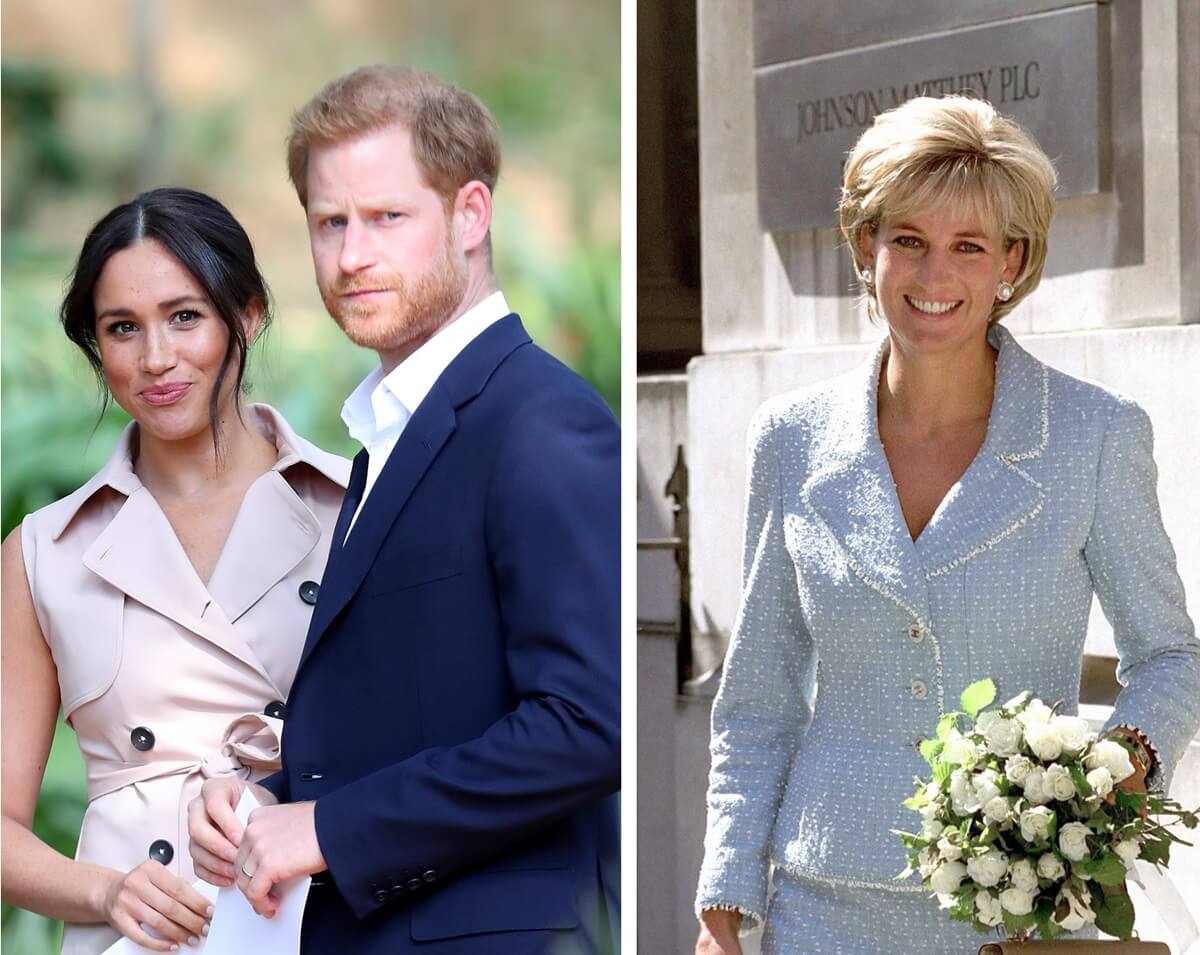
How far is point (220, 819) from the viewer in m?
3.37

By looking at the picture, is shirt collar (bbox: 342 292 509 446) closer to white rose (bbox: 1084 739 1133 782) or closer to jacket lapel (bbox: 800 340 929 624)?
jacket lapel (bbox: 800 340 929 624)

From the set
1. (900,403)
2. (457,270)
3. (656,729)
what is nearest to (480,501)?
(457,270)

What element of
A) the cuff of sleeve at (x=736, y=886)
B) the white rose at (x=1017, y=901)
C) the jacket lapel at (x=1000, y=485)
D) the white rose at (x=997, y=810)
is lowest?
the cuff of sleeve at (x=736, y=886)

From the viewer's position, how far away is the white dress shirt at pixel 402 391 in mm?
3477

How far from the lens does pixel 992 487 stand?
3.10 m

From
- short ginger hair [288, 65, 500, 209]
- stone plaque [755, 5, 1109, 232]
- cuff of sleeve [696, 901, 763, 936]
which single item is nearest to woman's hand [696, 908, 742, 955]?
cuff of sleeve [696, 901, 763, 936]

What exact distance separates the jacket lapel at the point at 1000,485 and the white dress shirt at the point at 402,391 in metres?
0.96

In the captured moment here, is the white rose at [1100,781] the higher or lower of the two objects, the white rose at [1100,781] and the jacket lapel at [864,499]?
the lower

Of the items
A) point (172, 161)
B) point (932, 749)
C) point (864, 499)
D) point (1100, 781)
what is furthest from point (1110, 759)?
point (172, 161)

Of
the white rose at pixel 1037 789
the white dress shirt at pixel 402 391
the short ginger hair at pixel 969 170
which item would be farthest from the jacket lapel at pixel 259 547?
the white rose at pixel 1037 789

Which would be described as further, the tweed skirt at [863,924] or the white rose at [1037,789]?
the tweed skirt at [863,924]

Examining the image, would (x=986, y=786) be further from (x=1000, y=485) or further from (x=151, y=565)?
(x=151, y=565)

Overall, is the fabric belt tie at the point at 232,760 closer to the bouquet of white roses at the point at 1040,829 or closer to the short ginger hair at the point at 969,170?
the bouquet of white roses at the point at 1040,829

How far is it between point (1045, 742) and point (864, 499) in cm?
63
